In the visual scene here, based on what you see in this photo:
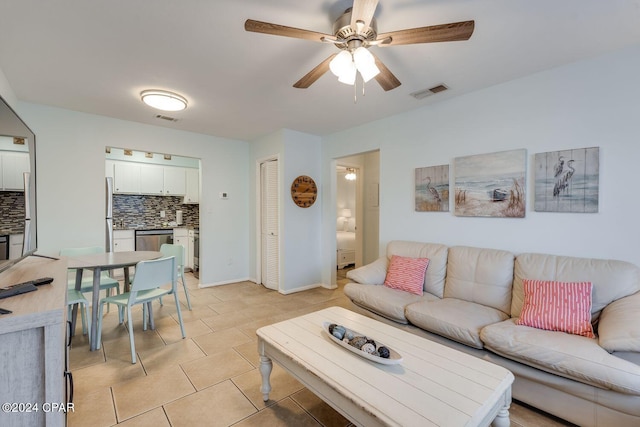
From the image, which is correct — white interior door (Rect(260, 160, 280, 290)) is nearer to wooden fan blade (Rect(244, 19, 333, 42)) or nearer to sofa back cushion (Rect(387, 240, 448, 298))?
sofa back cushion (Rect(387, 240, 448, 298))

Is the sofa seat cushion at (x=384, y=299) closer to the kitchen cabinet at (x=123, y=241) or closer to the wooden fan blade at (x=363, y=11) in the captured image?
the wooden fan blade at (x=363, y=11)

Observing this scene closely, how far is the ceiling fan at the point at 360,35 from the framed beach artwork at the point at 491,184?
1500 millimetres

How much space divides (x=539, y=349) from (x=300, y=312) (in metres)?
2.37

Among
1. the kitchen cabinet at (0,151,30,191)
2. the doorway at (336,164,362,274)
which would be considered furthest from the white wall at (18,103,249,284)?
the doorway at (336,164,362,274)

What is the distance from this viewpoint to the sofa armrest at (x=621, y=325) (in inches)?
58.7

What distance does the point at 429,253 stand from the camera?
2.96m

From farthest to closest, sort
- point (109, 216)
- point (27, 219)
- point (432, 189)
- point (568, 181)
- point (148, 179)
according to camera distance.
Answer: point (148, 179)
point (109, 216)
point (432, 189)
point (568, 181)
point (27, 219)

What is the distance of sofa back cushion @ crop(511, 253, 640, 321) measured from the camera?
75.3 inches

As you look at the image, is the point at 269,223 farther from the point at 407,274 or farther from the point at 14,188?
the point at 14,188

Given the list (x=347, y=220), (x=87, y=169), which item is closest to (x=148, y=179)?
(x=87, y=169)

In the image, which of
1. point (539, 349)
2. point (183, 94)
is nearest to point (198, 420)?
point (539, 349)

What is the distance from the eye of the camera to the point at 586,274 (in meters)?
2.03

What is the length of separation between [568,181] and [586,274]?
75 cm

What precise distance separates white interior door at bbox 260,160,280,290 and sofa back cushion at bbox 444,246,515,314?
8.37 ft
